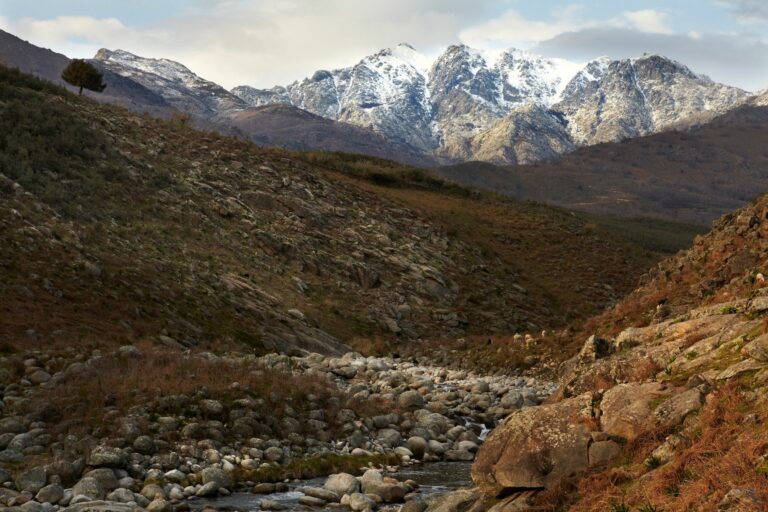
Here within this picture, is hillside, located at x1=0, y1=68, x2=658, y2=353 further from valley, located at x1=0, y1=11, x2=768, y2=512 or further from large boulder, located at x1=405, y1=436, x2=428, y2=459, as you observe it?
large boulder, located at x1=405, y1=436, x2=428, y2=459

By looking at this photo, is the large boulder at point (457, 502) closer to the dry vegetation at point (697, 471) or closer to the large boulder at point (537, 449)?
the large boulder at point (537, 449)

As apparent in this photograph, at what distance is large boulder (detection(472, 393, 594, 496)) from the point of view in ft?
42.8

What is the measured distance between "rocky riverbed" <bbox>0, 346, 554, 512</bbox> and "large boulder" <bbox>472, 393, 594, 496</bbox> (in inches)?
159

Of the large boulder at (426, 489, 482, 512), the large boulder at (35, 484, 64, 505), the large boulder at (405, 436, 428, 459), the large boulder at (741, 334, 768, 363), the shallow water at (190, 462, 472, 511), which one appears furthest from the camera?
the large boulder at (405, 436, 428, 459)

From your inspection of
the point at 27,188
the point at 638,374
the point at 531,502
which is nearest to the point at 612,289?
the point at 27,188

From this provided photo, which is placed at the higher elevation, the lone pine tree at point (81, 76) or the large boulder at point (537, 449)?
the lone pine tree at point (81, 76)

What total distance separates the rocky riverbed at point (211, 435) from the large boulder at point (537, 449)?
4.05 meters

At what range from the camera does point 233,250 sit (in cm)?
4597

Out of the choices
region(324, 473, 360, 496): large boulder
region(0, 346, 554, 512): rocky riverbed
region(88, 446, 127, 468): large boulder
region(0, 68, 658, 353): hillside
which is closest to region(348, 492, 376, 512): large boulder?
region(0, 346, 554, 512): rocky riverbed

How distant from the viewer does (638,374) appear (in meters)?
15.9

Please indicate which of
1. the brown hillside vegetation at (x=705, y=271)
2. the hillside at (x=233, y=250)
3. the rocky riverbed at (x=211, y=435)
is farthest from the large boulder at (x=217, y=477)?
the brown hillside vegetation at (x=705, y=271)

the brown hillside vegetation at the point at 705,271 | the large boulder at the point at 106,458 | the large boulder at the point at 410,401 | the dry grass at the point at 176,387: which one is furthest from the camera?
the brown hillside vegetation at the point at 705,271

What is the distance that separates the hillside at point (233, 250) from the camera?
31.6 meters

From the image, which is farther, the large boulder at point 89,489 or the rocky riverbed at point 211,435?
the rocky riverbed at point 211,435
